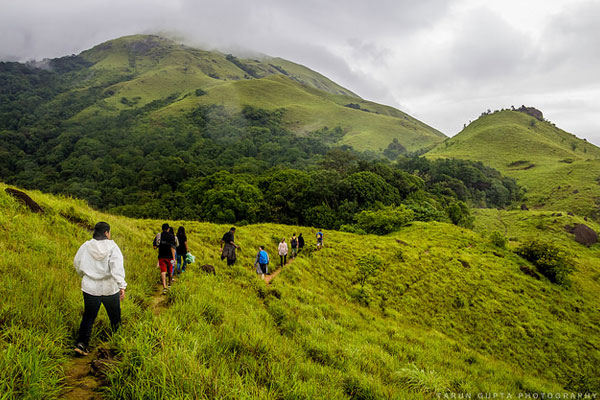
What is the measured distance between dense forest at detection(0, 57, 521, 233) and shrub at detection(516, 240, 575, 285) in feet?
47.2

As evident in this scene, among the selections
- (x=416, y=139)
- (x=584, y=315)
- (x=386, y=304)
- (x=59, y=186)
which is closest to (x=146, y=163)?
(x=59, y=186)

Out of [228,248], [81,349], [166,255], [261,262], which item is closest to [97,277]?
[81,349]

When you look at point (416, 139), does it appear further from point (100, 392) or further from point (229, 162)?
point (100, 392)

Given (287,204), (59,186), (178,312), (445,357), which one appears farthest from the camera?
(59,186)

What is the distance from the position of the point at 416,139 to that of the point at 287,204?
160m

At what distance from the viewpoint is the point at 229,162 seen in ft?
331

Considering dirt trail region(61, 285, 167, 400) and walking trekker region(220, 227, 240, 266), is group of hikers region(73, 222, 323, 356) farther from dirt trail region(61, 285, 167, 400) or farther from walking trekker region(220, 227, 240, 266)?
walking trekker region(220, 227, 240, 266)

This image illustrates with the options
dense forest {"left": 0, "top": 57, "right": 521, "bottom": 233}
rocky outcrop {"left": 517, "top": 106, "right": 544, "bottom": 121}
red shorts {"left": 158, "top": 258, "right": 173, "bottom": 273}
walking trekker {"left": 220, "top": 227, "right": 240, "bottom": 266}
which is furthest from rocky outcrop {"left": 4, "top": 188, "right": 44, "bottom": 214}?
rocky outcrop {"left": 517, "top": 106, "right": 544, "bottom": 121}

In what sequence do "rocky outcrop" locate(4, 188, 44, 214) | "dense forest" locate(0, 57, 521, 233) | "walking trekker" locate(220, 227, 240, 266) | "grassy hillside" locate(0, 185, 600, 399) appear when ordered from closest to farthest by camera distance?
1. "grassy hillside" locate(0, 185, 600, 399)
2. "rocky outcrop" locate(4, 188, 44, 214)
3. "walking trekker" locate(220, 227, 240, 266)
4. "dense forest" locate(0, 57, 521, 233)

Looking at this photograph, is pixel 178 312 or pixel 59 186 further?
pixel 59 186

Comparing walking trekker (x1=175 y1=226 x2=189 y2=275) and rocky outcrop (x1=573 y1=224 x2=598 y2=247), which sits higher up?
rocky outcrop (x1=573 y1=224 x2=598 y2=247)

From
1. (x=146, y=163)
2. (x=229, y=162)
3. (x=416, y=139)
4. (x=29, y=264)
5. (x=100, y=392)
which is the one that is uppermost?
(x=416, y=139)

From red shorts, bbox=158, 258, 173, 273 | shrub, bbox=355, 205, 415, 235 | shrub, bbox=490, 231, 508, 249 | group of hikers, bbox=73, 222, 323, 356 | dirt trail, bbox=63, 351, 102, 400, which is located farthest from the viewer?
shrub, bbox=355, 205, 415, 235

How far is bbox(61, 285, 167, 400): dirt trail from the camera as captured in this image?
9.09ft
